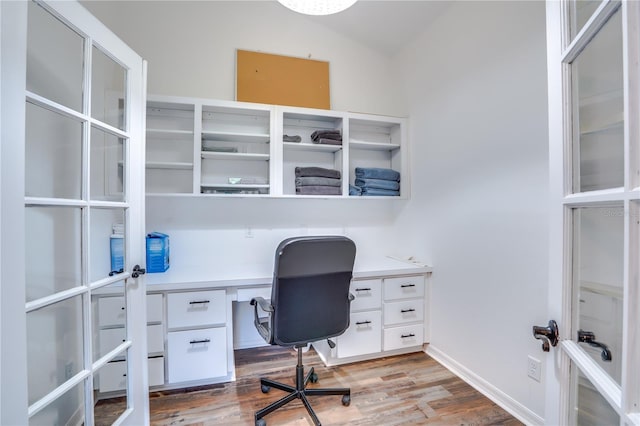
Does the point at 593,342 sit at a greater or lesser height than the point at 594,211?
lesser

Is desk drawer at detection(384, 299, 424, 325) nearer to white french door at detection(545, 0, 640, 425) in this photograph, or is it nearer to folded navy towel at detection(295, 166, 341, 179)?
folded navy towel at detection(295, 166, 341, 179)

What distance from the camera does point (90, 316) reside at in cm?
117

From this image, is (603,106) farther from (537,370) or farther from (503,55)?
(537,370)

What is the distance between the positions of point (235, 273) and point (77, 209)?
1.15 metres

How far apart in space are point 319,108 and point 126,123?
162cm

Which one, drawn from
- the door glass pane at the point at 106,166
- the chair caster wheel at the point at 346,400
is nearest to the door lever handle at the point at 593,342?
the chair caster wheel at the point at 346,400

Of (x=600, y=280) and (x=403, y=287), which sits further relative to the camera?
(x=403, y=287)

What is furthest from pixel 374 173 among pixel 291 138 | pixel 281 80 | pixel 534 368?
pixel 534 368

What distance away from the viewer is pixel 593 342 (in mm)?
664

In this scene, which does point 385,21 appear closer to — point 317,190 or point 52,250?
point 317,190

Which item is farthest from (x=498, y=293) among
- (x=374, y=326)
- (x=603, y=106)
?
(x=603, y=106)

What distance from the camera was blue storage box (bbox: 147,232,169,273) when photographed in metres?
2.06

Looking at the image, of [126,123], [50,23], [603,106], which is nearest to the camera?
[603,106]

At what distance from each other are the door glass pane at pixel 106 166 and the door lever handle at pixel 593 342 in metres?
1.77
